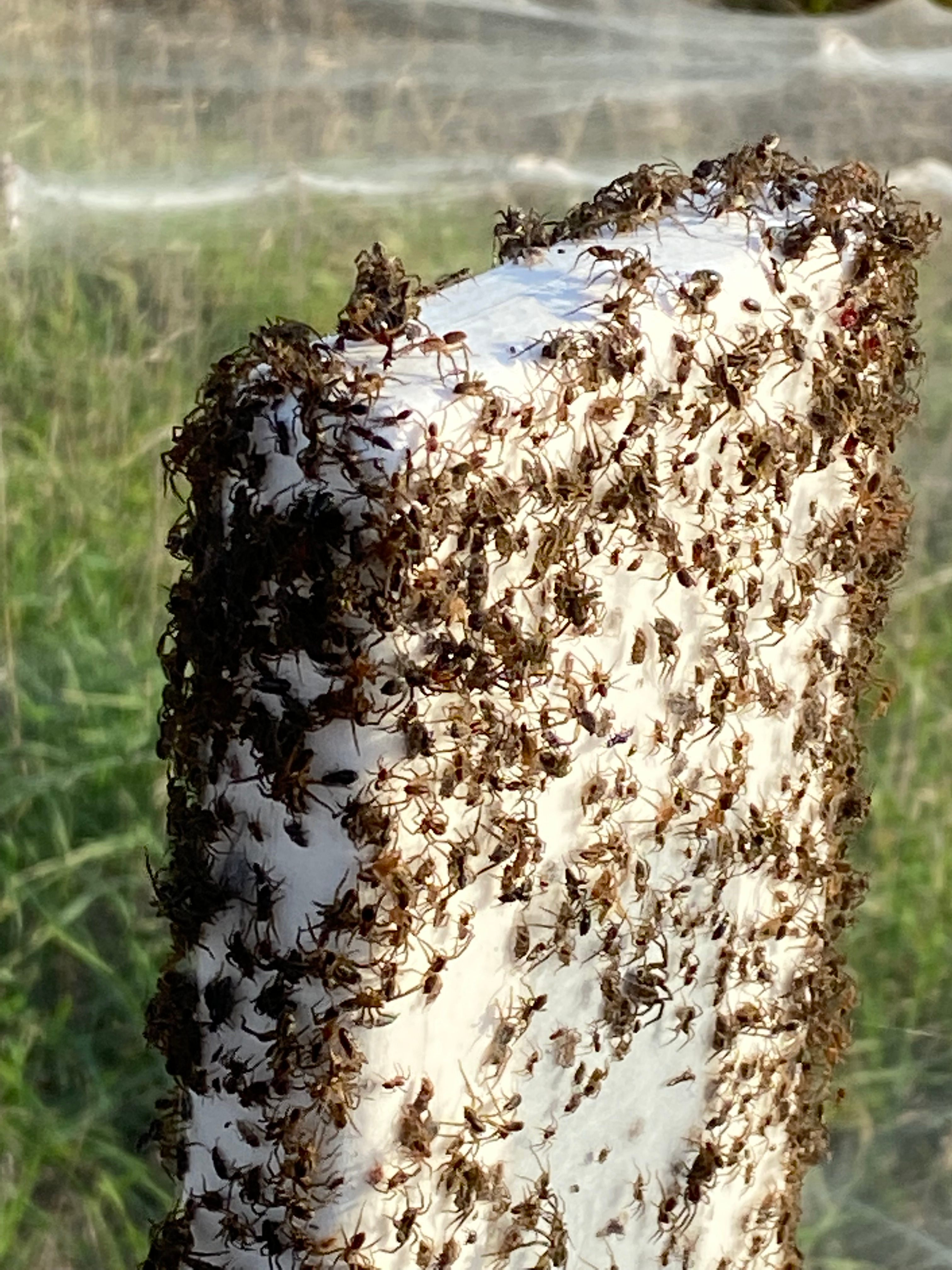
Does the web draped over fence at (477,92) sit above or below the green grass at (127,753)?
above

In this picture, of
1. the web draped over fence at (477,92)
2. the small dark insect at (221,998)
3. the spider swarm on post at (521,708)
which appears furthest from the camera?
the web draped over fence at (477,92)

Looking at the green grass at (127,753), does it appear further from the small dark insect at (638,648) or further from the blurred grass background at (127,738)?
the small dark insect at (638,648)

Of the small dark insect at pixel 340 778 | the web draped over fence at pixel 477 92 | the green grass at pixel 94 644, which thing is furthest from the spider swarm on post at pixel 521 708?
the web draped over fence at pixel 477 92

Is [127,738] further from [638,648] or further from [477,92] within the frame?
[477,92]

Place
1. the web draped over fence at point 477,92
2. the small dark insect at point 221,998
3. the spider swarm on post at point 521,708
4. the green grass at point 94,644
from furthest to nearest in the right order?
1. the web draped over fence at point 477,92
2. the green grass at point 94,644
3. the small dark insect at point 221,998
4. the spider swarm on post at point 521,708

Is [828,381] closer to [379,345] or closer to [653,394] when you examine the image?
[653,394]

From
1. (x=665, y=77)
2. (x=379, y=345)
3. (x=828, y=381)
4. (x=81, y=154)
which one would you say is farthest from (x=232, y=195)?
(x=379, y=345)

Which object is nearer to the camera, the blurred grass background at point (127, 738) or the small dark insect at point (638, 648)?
the small dark insect at point (638, 648)
